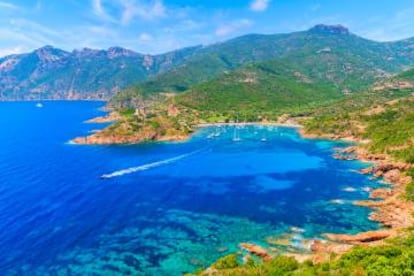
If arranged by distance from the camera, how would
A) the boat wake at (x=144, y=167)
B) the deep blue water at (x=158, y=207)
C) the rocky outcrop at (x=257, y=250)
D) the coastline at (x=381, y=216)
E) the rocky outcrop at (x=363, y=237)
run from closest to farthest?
the coastline at (x=381, y=216) → the rocky outcrop at (x=257, y=250) → the deep blue water at (x=158, y=207) → the rocky outcrop at (x=363, y=237) → the boat wake at (x=144, y=167)

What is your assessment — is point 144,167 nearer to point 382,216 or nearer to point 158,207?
point 158,207

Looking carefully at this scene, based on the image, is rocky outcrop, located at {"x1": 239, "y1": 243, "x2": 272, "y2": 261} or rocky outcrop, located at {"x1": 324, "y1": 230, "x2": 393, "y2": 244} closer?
rocky outcrop, located at {"x1": 239, "y1": 243, "x2": 272, "y2": 261}

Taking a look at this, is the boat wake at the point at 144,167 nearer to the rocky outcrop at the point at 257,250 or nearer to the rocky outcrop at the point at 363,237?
the rocky outcrop at the point at 257,250

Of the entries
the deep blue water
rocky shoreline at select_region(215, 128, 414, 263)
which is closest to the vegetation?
rocky shoreline at select_region(215, 128, 414, 263)

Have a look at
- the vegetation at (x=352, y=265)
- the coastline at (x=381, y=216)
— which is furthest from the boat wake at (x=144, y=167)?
the vegetation at (x=352, y=265)

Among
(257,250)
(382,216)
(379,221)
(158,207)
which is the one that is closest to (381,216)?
(382,216)

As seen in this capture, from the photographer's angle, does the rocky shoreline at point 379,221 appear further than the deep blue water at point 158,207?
No

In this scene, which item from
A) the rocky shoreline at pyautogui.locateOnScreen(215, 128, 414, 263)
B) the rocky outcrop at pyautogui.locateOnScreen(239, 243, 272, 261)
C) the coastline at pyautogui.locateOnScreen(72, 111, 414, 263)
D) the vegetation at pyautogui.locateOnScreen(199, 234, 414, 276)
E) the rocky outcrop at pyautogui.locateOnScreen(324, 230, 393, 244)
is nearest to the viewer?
the vegetation at pyautogui.locateOnScreen(199, 234, 414, 276)

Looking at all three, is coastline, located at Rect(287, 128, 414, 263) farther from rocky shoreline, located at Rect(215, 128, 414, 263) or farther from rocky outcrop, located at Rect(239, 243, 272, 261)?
rocky outcrop, located at Rect(239, 243, 272, 261)
